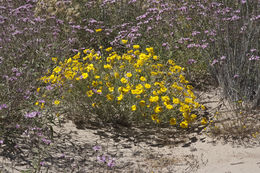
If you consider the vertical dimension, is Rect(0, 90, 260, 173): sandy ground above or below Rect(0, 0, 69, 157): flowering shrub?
below

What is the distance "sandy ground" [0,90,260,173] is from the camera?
133 inches

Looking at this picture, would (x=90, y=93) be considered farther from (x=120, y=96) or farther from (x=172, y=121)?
(x=172, y=121)

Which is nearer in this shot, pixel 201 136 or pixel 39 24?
pixel 201 136

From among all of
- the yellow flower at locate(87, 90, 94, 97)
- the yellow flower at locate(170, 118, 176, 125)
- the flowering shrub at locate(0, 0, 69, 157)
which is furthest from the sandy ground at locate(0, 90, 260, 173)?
the yellow flower at locate(87, 90, 94, 97)

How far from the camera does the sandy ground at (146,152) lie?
11.1ft

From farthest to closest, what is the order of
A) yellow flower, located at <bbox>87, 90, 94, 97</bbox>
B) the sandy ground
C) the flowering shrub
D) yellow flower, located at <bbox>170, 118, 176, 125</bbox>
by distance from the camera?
1. yellow flower, located at <bbox>170, 118, 176, 125</bbox>
2. yellow flower, located at <bbox>87, 90, 94, 97</bbox>
3. the flowering shrub
4. the sandy ground

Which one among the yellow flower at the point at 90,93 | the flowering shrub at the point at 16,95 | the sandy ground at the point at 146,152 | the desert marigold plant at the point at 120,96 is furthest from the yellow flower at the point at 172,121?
the flowering shrub at the point at 16,95

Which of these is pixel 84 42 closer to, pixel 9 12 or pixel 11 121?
pixel 9 12

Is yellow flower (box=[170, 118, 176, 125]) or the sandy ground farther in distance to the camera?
yellow flower (box=[170, 118, 176, 125])

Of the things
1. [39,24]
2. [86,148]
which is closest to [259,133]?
[86,148]

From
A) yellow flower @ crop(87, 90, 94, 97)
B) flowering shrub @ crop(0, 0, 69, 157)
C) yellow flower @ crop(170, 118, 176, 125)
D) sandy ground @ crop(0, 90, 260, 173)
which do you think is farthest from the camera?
yellow flower @ crop(170, 118, 176, 125)

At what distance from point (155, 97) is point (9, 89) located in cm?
171

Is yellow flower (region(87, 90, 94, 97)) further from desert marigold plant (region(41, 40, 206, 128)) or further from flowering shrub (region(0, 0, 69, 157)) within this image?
flowering shrub (region(0, 0, 69, 157))

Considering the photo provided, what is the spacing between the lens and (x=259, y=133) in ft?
13.3
